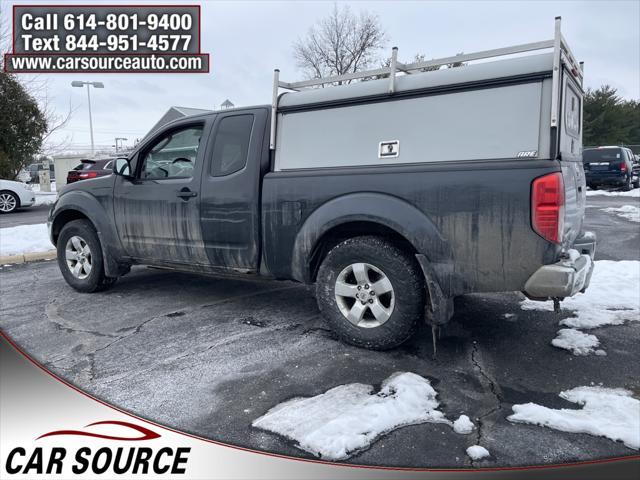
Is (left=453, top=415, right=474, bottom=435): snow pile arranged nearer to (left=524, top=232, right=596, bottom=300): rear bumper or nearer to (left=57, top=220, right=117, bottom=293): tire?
(left=524, top=232, right=596, bottom=300): rear bumper

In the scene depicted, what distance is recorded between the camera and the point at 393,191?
3457mm

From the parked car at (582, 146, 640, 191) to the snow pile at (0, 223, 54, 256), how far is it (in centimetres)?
1738

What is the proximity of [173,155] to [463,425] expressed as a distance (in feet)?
12.2

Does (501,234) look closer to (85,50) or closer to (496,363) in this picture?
(496,363)

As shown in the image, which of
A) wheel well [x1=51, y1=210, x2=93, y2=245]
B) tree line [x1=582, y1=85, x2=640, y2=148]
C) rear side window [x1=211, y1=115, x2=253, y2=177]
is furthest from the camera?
tree line [x1=582, y1=85, x2=640, y2=148]

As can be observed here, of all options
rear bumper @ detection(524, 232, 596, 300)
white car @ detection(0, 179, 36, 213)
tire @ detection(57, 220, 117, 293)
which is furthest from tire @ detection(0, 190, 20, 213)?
rear bumper @ detection(524, 232, 596, 300)

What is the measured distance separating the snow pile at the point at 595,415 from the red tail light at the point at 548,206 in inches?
37.9

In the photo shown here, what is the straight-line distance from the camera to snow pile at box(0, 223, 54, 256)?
7.90 metres

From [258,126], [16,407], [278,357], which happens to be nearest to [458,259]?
[278,357]

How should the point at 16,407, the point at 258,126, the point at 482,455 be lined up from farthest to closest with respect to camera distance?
the point at 258,126
the point at 16,407
the point at 482,455

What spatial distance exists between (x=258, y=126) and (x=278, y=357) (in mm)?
1986

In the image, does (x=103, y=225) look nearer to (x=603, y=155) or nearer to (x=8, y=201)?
(x=8, y=201)

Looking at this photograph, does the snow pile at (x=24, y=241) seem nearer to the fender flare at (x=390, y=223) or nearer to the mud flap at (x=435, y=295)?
the fender flare at (x=390, y=223)

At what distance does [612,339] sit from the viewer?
3842mm
